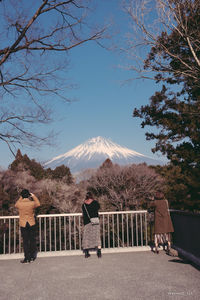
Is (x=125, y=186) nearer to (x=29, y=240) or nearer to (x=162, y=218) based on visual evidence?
(x=162, y=218)

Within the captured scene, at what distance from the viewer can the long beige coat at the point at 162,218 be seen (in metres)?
6.96

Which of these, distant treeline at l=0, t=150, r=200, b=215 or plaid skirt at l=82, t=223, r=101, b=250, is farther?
distant treeline at l=0, t=150, r=200, b=215

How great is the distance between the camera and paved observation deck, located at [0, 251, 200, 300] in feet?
13.9

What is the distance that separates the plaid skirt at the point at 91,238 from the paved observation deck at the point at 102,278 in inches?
11.0

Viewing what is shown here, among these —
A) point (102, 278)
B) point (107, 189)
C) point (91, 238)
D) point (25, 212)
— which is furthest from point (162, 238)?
point (107, 189)

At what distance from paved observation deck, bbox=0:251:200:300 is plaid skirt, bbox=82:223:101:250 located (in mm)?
279

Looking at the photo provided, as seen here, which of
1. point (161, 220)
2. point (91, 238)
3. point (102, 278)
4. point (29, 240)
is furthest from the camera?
point (161, 220)

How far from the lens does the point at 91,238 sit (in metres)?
6.72

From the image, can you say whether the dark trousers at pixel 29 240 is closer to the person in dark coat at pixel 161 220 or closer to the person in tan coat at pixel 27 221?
the person in tan coat at pixel 27 221

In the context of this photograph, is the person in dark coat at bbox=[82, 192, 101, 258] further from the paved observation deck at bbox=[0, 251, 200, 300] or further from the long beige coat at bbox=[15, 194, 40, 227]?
the long beige coat at bbox=[15, 194, 40, 227]

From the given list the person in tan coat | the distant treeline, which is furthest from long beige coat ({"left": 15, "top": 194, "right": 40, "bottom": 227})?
the distant treeline

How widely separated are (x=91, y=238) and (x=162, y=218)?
175 cm

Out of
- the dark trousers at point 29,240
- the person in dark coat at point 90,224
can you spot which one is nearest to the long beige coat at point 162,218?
the person in dark coat at point 90,224

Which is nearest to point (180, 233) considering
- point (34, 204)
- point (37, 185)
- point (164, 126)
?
point (34, 204)
